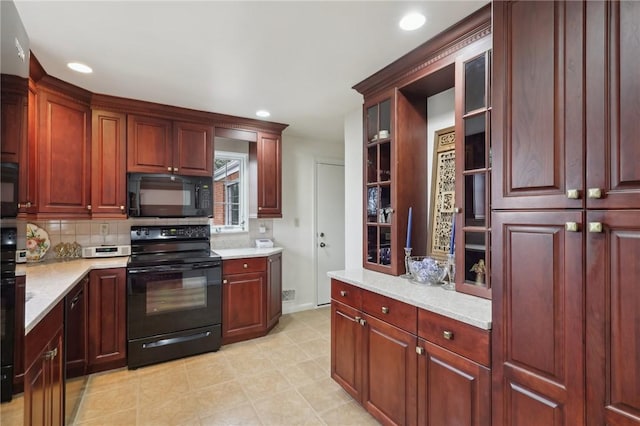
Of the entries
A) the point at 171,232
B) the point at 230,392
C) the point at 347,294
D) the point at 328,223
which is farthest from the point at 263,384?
the point at 328,223

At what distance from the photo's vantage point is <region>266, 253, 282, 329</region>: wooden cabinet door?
11.3ft

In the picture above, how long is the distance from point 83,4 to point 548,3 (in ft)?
6.98

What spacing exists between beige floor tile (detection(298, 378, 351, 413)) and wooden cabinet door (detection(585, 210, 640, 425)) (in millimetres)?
1603

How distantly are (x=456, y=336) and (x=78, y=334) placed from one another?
2.80 metres

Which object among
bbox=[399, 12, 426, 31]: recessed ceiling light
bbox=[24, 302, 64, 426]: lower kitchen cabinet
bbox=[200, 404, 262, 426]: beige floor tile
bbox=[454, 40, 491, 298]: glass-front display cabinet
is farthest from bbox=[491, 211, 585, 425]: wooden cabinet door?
bbox=[24, 302, 64, 426]: lower kitchen cabinet

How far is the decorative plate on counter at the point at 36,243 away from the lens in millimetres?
2674

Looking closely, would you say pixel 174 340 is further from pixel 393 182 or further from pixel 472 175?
pixel 472 175

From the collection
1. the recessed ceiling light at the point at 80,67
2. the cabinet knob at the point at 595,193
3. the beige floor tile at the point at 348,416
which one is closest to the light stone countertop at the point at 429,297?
the cabinet knob at the point at 595,193

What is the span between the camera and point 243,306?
10.7 ft

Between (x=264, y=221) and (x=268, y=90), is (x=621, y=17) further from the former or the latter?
(x=264, y=221)

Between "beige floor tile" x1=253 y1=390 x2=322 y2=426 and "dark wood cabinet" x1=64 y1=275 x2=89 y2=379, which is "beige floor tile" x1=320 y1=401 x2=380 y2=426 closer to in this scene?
"beige floor tile" x1=253 y1=390 x2=322 y2=426

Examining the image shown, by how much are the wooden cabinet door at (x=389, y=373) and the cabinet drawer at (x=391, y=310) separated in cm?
4

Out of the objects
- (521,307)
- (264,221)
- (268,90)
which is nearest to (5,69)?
(521,307)

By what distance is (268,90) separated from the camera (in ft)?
8.83
